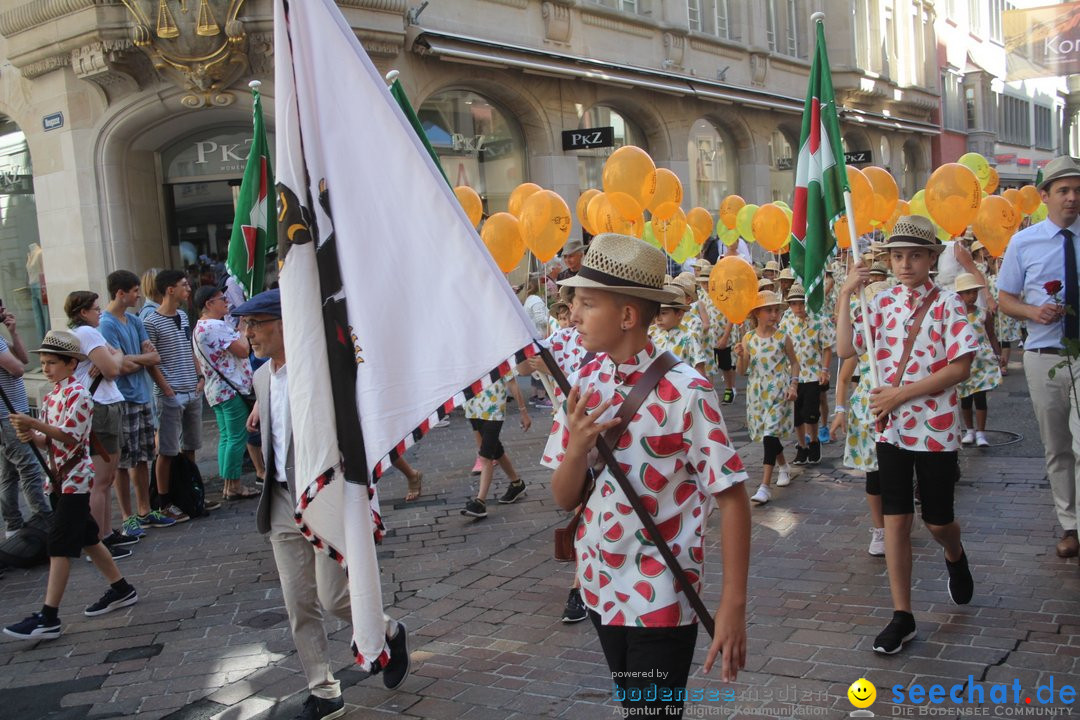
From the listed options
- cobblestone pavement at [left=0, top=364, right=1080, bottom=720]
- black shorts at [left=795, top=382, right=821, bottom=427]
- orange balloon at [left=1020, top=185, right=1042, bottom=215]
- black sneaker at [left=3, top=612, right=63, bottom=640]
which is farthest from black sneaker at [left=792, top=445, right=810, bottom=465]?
orange balloon at [left=1020, top=185, right=1042, bottom=215]

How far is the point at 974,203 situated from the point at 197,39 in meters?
10.6

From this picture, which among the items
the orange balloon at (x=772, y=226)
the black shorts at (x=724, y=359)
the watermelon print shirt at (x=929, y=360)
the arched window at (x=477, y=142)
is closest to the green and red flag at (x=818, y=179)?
the watermelon print shirt at (x=929, y=360)

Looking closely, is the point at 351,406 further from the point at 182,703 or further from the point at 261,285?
the point at 261,285

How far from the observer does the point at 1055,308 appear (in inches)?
217

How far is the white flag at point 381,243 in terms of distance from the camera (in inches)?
123

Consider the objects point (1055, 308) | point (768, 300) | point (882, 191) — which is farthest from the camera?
point (882, 191)

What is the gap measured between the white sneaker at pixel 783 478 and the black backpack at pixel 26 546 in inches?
223

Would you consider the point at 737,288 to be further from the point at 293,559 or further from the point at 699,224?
the point at 699,224

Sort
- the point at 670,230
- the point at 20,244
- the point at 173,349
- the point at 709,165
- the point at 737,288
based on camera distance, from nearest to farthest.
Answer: the point at 173,349
the point at 737,288
the point at 670,230
the point at 20,244
the point at 709,165

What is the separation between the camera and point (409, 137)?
125 inches

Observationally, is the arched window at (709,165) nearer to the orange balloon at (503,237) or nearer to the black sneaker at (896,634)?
the orange balloon at (503,237)

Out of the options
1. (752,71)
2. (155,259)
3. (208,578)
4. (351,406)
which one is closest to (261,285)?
(208,578)

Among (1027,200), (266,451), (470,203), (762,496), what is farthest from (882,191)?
(266,451)

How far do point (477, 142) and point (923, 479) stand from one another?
48.8 feet
